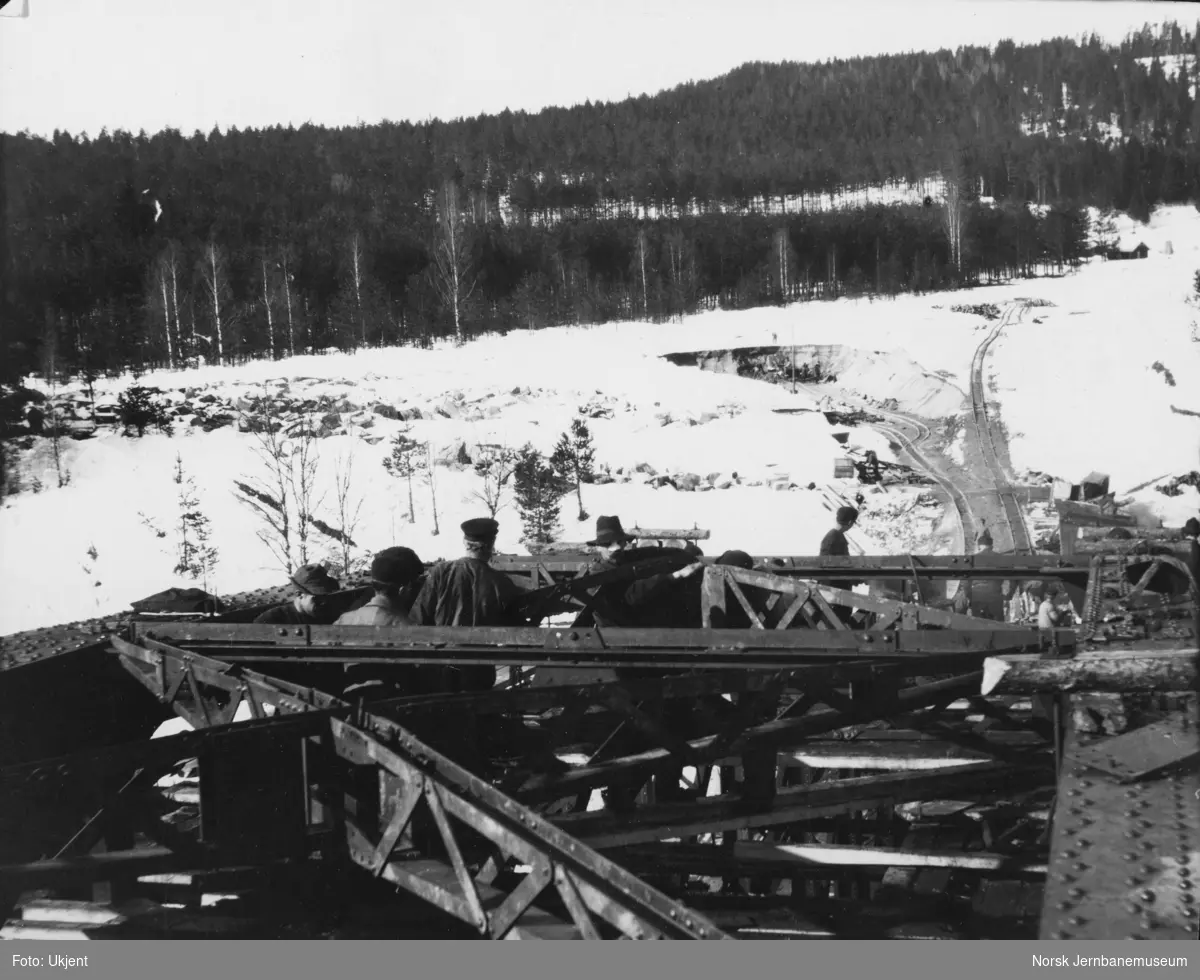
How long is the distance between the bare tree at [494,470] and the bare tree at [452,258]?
2571mm

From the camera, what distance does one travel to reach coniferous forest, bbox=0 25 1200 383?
12750 millimetres

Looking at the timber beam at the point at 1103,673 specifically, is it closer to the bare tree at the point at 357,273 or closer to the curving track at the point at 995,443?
the curving track at the point at 995,443

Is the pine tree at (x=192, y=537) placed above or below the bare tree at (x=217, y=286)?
below

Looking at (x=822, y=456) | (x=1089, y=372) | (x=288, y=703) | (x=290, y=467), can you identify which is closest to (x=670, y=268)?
(x=822, y=456)

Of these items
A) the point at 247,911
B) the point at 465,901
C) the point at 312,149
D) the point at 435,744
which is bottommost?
the point at 247,911

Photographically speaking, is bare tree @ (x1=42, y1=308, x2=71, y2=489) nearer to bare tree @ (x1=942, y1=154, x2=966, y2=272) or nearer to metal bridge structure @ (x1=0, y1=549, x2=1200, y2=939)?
metal bridge structure @ (x1=0, y1=549, x2=1200, y2=939)

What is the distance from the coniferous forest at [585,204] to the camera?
502 inches

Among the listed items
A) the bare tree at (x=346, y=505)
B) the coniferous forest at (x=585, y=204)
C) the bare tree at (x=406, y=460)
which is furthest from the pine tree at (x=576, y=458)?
the bare tree at (x=346, y=505)

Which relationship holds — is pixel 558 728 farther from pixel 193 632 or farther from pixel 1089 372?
pixel 1089 372

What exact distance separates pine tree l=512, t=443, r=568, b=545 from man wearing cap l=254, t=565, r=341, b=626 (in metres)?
6.43

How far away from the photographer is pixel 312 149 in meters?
16.7

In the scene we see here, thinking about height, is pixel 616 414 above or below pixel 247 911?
above

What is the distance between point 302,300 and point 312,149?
7.25 ft

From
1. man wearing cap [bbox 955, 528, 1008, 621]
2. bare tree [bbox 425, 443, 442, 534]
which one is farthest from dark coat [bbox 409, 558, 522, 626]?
bare tree [bbox 425, 443, 442, 534]
